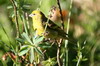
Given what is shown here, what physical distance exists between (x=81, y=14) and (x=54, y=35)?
97.7 inches

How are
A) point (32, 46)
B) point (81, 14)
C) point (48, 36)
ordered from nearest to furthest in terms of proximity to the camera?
point (32, 46)
point (48, 36)
point (81, 14)

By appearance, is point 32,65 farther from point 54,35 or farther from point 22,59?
point 54,35

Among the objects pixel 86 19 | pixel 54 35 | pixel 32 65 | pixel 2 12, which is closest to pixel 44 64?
pixel 32 65

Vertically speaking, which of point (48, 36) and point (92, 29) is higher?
point (48, 36)

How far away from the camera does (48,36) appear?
2.65m

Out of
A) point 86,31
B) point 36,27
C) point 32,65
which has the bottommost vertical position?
point 86,31

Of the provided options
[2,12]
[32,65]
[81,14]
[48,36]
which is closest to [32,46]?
[32,65]

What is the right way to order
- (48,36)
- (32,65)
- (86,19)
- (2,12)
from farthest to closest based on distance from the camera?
(86,19) → (2,12) → (48,36) → (32,65)

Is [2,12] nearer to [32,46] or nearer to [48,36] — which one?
[48,36]

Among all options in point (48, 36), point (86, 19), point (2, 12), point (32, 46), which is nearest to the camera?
point (32, 46)

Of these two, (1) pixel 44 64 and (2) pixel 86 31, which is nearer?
(1) pixel 44 64

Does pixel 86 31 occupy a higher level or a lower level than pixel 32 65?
lower

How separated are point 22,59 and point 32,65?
83 millimetres

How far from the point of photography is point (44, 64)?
2297 millimetres
